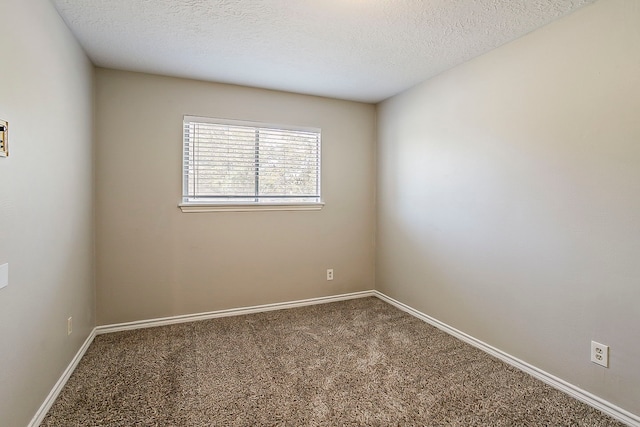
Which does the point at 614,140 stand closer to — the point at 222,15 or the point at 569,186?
the point at 569,186

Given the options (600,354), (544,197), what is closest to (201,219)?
(544,197)

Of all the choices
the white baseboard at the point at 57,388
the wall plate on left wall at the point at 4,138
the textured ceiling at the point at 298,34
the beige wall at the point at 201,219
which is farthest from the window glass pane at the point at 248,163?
the wall plate on left wall at the point at 4,138

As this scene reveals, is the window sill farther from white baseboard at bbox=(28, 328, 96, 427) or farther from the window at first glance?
white baseboard at bbox=(28, 328, 96, 427)

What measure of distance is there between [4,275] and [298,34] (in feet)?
7.15

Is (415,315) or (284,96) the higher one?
(284,96)

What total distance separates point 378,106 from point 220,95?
1889 mm

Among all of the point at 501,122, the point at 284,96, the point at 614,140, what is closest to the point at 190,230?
the point at 284,96

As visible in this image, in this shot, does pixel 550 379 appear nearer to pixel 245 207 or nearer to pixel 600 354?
pixel 600 354

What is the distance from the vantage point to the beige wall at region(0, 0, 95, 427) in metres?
1.44

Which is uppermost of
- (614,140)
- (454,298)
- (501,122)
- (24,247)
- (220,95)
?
(220,95)

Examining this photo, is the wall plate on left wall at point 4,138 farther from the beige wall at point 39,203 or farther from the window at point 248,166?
the window at point 248,166

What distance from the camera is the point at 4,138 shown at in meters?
1.39

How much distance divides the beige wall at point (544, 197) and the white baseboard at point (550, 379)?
0.14 feet

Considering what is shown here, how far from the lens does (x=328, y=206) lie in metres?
3.74
